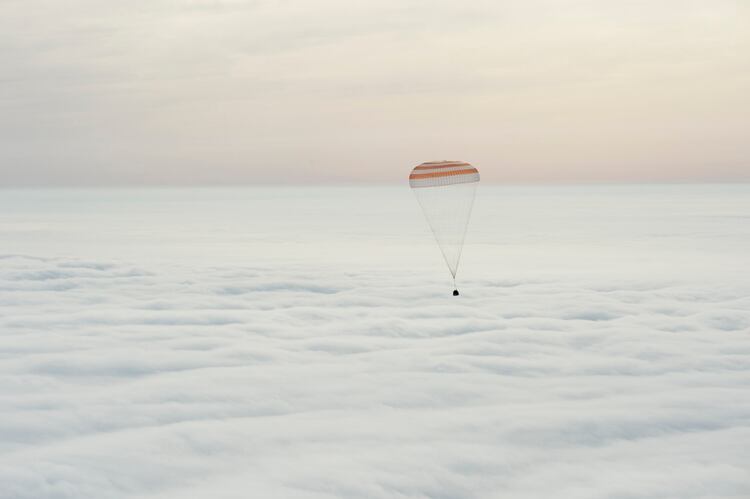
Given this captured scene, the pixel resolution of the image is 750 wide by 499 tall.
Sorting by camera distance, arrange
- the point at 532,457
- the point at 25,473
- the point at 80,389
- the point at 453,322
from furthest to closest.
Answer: the point at 453,322
the point at 80,389
the point at 532,457
the point at 25,473

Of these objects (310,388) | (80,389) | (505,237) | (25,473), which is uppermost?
(505,237)

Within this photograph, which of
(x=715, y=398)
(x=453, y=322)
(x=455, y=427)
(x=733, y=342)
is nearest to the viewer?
(x=455, y=427)

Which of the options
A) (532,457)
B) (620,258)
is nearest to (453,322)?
(532,457)

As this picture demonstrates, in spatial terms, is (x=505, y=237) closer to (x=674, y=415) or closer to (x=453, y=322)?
(x=453, y=322)

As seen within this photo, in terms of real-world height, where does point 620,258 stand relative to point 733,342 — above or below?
above

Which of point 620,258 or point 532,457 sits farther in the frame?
point 620,258

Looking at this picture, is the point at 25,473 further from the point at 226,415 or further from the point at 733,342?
the point at 733,342

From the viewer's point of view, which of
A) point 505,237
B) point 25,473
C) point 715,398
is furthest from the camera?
point 505,237

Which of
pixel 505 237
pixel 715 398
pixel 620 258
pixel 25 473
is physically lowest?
pixel 25 473

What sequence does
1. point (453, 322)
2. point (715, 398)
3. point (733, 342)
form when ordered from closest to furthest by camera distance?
point (715, 398)
point (733, 342)
point (453, 322)

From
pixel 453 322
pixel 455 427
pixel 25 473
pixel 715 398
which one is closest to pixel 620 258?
pixel 453 322
